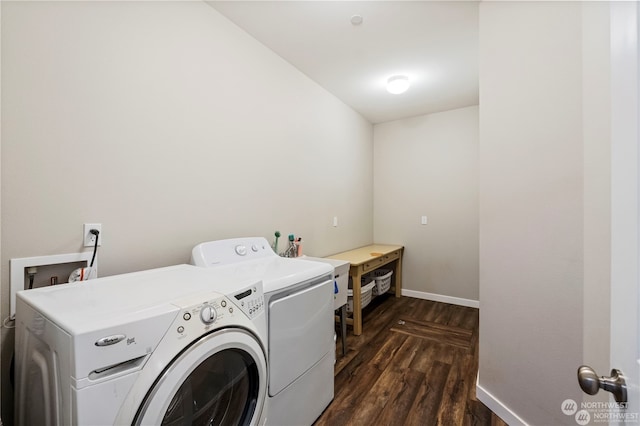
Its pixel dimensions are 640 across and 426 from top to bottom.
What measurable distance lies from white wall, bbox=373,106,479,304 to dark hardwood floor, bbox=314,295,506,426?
58 cm

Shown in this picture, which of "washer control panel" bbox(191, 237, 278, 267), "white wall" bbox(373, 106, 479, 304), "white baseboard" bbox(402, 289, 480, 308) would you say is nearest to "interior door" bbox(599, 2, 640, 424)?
"washer control panel" bbox(191, 237, 278, 267)

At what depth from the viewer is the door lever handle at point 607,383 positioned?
479 millimetres

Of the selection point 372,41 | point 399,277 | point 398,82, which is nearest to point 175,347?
point 372,41

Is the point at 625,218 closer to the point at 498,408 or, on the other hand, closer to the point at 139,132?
the point at 498,408

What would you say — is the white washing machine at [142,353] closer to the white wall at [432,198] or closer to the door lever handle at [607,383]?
the door lever handle at [607,383]

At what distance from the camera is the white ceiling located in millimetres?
1716

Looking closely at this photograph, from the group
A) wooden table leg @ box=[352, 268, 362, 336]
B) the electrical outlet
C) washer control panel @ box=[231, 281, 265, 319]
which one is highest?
the electrical outlet

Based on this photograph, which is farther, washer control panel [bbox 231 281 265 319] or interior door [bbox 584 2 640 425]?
washer control panel [bbox 231 281 265 319]

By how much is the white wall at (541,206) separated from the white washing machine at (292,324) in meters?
0.95

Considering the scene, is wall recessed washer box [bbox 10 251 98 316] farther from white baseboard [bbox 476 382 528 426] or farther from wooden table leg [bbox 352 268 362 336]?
white baseboard [bbox 476 382 528 426]

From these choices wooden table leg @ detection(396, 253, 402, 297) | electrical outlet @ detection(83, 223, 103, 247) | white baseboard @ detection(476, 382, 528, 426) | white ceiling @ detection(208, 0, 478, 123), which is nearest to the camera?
electrical outlet @ detection(83, 223, 103, 247)

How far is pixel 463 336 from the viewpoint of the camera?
2562mm

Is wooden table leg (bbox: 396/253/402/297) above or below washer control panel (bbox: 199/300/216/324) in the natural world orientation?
below

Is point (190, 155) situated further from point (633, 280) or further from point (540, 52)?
point (540, 52)
